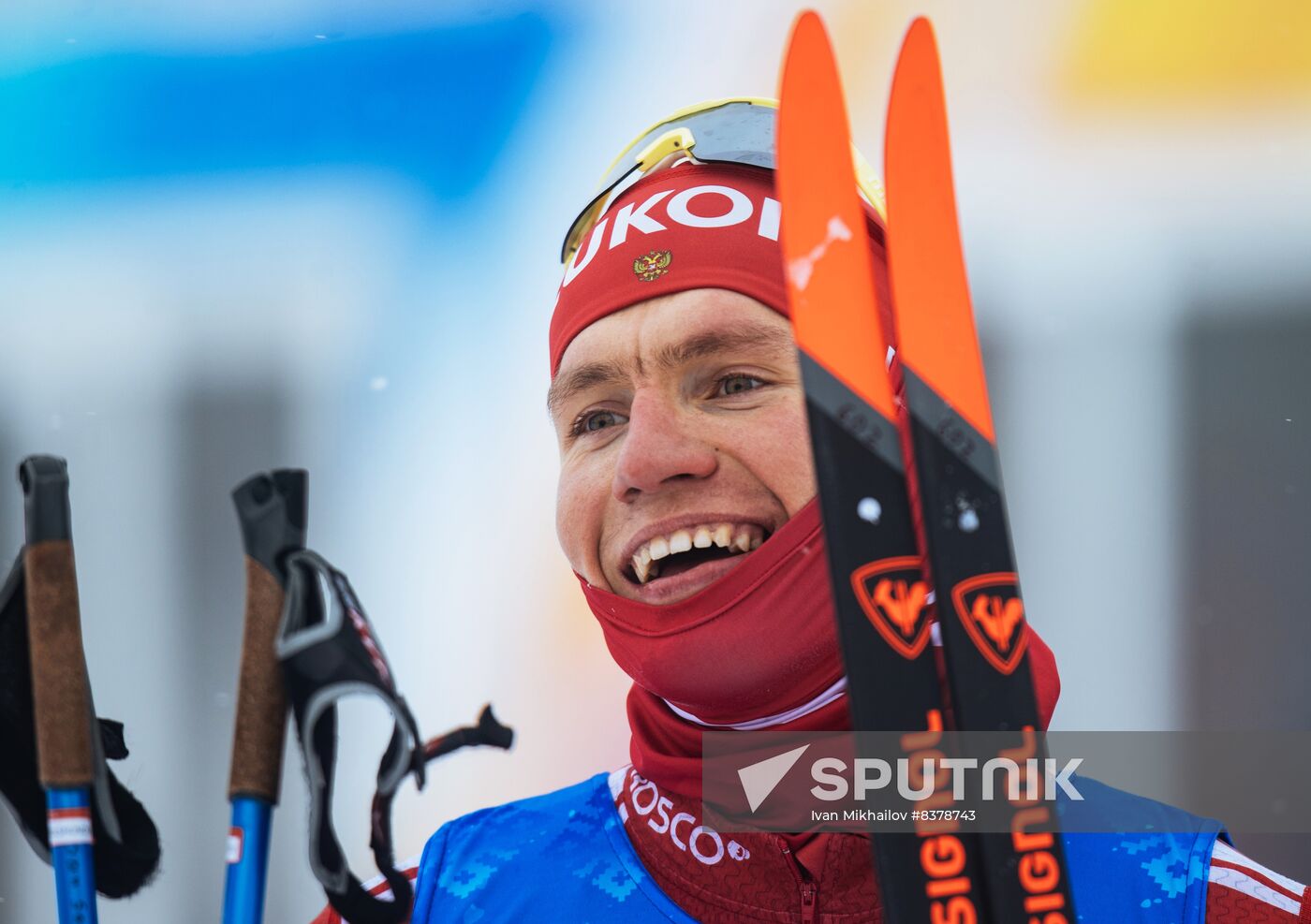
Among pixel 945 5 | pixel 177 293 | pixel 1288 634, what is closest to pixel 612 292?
pixel 945 5

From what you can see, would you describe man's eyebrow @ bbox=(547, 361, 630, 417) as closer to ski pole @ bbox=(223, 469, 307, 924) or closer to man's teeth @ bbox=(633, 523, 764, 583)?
man's teeth @ bbox=(633, 523, 764, 583)

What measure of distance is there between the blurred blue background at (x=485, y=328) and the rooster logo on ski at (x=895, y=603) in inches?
50.9

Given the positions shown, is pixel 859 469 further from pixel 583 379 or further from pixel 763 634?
pixel 583 379

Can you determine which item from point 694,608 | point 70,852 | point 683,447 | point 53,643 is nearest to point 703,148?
point 683,447

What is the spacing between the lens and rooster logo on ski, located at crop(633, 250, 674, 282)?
1.46m

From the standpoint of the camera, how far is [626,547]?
4.65ft

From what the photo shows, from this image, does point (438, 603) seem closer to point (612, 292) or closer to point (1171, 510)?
point (612, 292)

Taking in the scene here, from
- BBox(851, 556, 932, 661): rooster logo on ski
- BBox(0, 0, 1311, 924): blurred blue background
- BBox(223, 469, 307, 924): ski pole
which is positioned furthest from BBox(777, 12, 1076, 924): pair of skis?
BBox(0, 0, 1311, 924): blurred blue background

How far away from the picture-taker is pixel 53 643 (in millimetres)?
1116

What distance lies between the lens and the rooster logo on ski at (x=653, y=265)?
4.80 ft

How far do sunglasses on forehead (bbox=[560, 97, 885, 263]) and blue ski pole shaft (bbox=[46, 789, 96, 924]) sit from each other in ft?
3.42

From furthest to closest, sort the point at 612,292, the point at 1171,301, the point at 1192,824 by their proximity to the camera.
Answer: the point at 1171,301, the point at 612,292, the point at 1192,824

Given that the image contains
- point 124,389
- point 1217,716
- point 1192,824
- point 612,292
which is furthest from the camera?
point 124,389

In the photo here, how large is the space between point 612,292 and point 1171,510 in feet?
4.68
